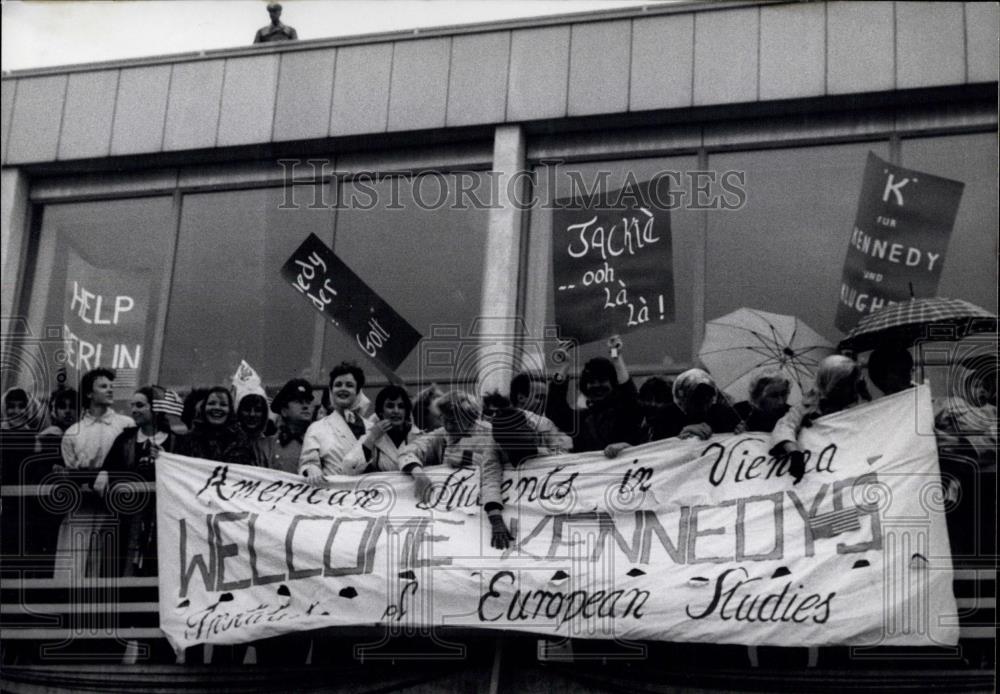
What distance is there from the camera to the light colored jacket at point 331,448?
39.9ft

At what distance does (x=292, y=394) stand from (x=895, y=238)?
470cm

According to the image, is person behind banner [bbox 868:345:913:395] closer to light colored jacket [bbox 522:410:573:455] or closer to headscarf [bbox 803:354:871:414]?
headscarf [bbox 803:354:871:414]

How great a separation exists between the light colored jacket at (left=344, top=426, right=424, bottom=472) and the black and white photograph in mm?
26

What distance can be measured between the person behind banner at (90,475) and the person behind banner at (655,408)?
402cm

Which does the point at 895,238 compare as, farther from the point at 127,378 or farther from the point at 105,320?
the point at 105,320

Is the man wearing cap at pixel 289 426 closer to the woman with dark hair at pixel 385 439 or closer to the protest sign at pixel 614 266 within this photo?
the woman with dark hair at pixel 385 439

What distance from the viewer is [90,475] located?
12.6 meters

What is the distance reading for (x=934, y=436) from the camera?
1091 cm

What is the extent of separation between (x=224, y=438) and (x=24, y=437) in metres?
1.76

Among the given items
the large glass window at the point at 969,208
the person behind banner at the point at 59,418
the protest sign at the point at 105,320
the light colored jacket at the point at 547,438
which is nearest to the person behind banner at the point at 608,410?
the light colored jacket at the point at 547,438

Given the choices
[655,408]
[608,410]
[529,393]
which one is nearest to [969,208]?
[655,408]

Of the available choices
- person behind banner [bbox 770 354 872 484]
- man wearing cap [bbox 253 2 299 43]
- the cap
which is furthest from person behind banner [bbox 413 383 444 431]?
man wearing cap [bbox 253 2 299 43]

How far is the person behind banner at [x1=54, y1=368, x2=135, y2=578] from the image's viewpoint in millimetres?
12539

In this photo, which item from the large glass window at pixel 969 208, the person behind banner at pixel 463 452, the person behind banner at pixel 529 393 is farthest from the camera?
the large glass window at pixel 969 208
